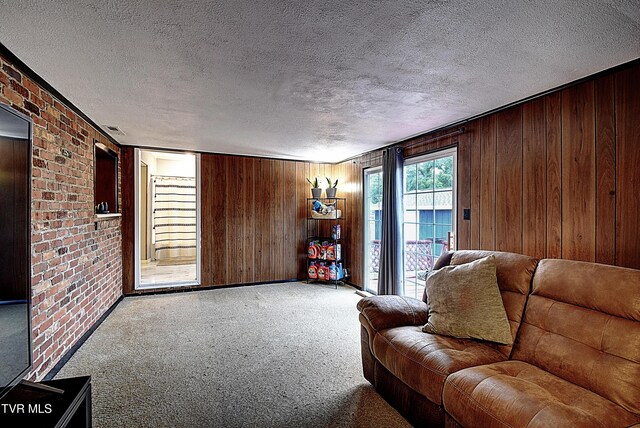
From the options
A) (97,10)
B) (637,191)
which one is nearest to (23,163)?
(97,10)

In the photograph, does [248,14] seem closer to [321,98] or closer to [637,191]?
[321,98]

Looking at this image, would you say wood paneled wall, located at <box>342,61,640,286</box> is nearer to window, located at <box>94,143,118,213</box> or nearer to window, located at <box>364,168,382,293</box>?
window, located at <box>364,168,382,293</box>

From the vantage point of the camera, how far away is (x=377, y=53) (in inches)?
80.7

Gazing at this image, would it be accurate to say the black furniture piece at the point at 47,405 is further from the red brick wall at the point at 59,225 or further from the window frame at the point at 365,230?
the window frame at the point at 365,230

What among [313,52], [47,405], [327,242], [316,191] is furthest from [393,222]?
[47,405]

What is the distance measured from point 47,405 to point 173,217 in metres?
7.49

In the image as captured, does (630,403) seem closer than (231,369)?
Yes

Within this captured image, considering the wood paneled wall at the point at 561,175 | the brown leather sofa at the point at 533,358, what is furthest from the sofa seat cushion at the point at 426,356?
the wood paneled wall at the point at 561,175

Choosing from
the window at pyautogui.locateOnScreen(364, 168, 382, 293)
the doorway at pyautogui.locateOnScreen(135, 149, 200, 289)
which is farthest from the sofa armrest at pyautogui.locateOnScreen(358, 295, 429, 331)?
the doorway at pyautogui.locateOnScreen(135, 149, 200, 289)

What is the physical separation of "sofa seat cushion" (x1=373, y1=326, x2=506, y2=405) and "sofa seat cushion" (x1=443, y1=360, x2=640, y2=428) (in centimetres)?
8

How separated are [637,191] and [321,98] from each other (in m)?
2.32

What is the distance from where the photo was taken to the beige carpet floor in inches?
84.7

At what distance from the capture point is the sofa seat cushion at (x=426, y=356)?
6.08ft

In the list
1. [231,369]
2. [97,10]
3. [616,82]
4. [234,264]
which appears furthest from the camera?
[234,264]
